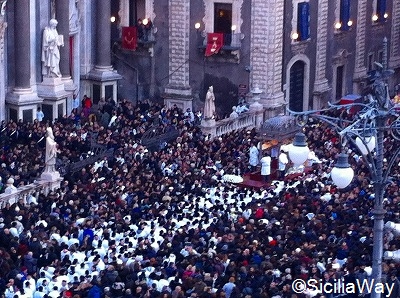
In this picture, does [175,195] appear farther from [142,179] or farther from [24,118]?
[24,118]

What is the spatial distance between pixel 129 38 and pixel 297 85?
8548mm

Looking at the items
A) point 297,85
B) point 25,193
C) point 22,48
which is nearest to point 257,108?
point 297,85

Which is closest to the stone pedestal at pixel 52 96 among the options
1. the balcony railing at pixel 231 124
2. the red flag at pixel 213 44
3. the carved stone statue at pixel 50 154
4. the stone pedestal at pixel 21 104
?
the stone pedestal at pixel 21 104

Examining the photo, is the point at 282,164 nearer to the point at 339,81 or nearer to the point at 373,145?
the point at 339,81

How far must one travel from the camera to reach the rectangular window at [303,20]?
58.7 m

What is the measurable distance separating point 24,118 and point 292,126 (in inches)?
446

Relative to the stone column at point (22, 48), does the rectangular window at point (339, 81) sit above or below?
below

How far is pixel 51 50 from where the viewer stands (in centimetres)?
5259

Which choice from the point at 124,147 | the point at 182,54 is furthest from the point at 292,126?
the point at 182,54

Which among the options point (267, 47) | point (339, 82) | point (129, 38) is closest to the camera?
point (267, 47)

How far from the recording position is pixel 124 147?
4834cm

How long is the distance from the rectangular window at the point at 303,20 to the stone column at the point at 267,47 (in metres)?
1.79

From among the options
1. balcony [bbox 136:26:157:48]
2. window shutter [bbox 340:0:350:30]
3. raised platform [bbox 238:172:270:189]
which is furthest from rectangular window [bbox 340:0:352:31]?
raised platform [bbox 238:172:270:189]

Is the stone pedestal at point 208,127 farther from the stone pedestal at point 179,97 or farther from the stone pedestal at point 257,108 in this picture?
the stone pedestal at point 179,97
